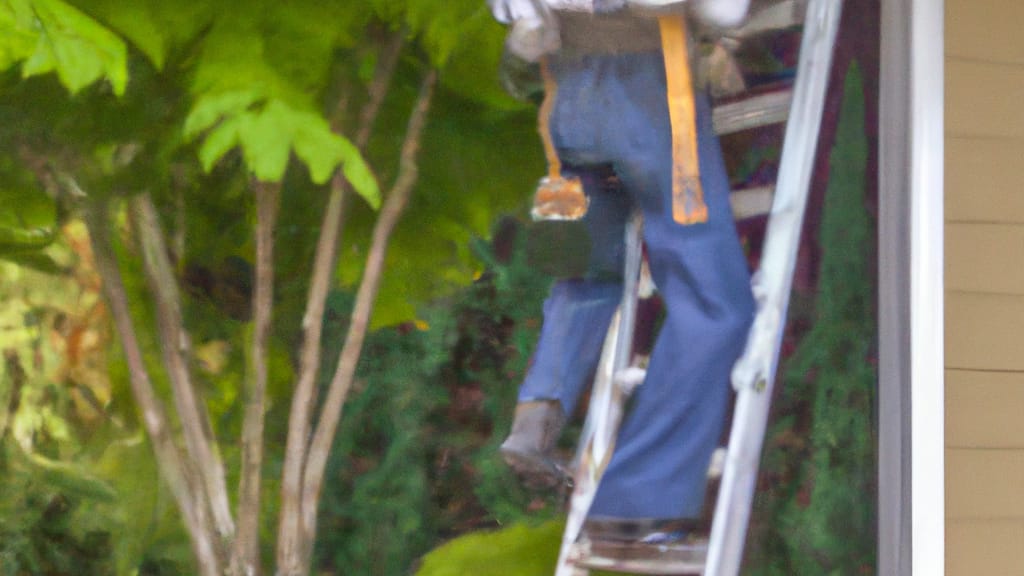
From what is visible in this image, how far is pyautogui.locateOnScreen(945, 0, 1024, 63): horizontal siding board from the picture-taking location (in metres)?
2.20

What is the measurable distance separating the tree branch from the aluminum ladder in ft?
1.21

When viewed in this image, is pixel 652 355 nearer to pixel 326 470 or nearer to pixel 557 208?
pixel 557 208

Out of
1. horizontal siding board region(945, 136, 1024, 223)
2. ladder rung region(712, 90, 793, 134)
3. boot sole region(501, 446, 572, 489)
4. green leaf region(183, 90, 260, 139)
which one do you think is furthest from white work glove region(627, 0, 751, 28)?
boot sole region(501, 446, 572, 489)

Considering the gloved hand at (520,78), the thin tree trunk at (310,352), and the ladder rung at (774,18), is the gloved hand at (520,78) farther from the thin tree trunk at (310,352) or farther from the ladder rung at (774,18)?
the ladder rung at (774,18)

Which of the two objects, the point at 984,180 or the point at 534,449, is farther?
the point at 984,180

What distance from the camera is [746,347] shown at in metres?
1.99

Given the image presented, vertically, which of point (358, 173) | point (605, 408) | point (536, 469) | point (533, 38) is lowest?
point (536, 469)

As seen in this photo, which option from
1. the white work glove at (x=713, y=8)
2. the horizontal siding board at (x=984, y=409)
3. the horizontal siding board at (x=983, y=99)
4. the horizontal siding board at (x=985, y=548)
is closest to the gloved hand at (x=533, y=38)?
the white work glove at (x=713, y=8)

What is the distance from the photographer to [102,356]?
6.17 feet

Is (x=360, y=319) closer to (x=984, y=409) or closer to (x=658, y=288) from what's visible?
(x=658, y=288)

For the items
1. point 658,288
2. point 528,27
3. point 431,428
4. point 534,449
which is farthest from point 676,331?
point 528,27

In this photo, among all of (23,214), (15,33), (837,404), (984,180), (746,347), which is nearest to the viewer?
(15,33)

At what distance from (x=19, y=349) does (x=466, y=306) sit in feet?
2.21

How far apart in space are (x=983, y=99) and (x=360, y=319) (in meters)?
1.17
